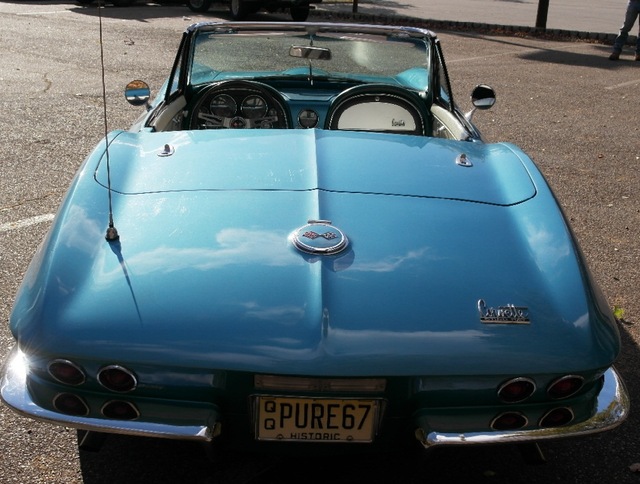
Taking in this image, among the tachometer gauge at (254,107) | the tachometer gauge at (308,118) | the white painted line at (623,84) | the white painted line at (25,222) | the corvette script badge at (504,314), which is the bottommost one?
the white painted line at (623,84)

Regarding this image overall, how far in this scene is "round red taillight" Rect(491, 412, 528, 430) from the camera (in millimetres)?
2410

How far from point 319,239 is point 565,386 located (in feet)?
2.74

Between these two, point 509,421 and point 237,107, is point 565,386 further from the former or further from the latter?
point 237,107

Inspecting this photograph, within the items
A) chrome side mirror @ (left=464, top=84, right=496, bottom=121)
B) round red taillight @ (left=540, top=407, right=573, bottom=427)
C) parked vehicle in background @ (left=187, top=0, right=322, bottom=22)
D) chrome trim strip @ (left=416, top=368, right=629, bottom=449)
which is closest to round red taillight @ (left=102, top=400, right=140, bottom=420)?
chrome trim strip @ (left=416, top=368, right=629, bottom=449)

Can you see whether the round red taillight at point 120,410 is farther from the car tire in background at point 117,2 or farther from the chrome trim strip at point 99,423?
the car tire in background at point 117,2

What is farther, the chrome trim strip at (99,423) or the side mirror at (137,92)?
the side mirror at (137,92)

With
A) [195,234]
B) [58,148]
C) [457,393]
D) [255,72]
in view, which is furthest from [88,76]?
[457,393]

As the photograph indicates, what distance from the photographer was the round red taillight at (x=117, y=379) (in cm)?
232

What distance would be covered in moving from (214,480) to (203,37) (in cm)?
243

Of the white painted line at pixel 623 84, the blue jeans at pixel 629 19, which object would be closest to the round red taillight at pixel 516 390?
the white painted line at pixel 623 84

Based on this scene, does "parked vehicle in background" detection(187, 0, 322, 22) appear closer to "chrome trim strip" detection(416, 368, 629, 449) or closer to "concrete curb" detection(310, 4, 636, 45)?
"concrete curb" detection(310, 4, 636, 45)

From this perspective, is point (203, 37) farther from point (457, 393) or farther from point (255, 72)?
point (457, 393)

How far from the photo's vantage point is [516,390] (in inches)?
93.7

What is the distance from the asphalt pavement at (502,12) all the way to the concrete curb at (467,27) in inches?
1.6
